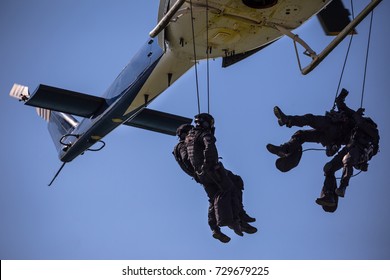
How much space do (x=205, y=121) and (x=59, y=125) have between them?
11.2 meters

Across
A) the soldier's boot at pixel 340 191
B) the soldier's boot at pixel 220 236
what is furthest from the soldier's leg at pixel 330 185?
the soldier's boot at pixel 220 236

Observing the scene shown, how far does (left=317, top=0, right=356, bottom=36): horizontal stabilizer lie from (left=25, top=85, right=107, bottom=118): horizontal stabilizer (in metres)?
6.58

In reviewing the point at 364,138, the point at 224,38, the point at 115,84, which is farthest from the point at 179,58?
the point at 364,138

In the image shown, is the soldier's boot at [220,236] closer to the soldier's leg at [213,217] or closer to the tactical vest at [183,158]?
the soldier's leg at [213,217]

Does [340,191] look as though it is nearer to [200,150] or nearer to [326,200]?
[326,200]

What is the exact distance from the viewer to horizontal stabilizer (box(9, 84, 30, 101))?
20.3 m

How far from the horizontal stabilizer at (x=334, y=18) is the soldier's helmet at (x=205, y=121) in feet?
10.3

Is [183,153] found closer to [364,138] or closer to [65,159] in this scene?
[364,138]

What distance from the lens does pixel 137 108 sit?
62.7ft

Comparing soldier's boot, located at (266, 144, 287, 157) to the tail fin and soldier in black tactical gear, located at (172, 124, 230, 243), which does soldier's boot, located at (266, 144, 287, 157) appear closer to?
soldier in black tactical gear, located at (172, 124, 230, 243)

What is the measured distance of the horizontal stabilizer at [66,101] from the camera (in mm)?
19344

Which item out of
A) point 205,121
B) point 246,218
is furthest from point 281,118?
point 246,218

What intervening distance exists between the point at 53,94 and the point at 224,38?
19.3 ft

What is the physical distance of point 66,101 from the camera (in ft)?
64.5
